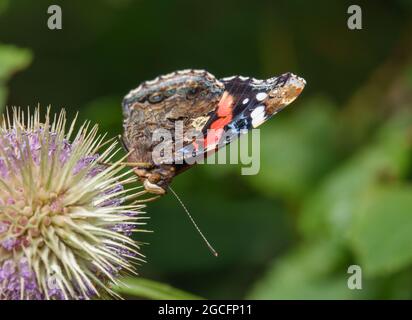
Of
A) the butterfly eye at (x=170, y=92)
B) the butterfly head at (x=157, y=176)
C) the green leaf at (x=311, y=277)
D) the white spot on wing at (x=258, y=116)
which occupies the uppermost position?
the butterfly eye at (x=170, y=92)

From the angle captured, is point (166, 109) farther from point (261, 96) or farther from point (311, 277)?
point (311, 277)

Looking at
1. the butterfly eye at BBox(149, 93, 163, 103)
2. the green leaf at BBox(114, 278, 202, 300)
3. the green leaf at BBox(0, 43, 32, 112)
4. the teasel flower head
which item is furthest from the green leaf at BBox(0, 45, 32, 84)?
the green leaf at BBox(114, 278, 202, 300)

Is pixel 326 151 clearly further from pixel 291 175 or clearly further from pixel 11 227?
pixel 11 227

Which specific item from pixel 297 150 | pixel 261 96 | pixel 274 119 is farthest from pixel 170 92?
pixel 274 119

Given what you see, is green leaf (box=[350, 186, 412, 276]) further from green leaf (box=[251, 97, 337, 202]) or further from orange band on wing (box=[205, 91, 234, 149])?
orange band on wing (box=[205, 91, 234, 149])

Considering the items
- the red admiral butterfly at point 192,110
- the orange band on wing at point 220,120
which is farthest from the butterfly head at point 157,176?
the orange band on wing at point 220,120

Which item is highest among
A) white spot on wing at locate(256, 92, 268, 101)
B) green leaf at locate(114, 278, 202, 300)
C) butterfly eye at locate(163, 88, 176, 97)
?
butterfly eye at locate(163, 88, 176, 97)

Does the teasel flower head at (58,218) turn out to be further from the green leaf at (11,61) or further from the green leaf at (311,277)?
the green leaf at (311,277)
